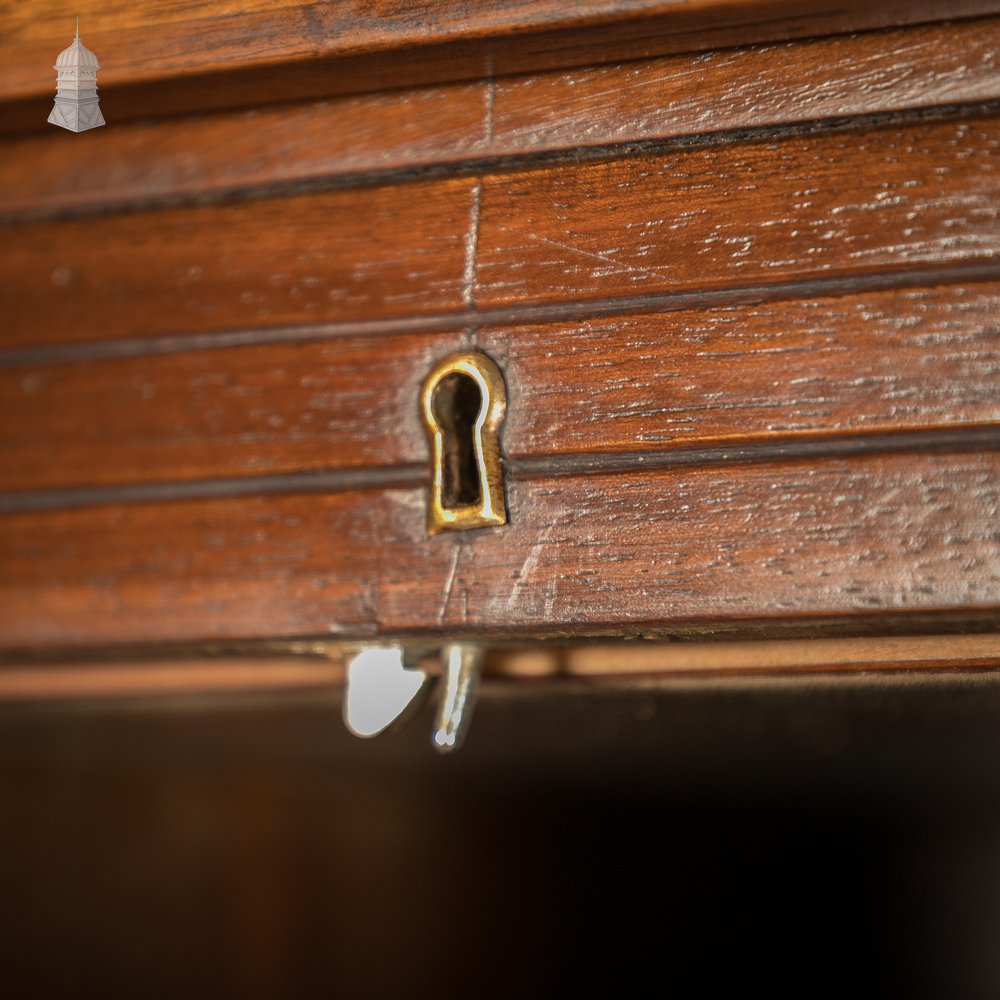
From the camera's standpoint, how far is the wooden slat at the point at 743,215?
2.02 ft

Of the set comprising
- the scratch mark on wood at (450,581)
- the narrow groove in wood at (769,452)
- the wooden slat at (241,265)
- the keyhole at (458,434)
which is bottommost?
the scratch mark on wood at (450,581)

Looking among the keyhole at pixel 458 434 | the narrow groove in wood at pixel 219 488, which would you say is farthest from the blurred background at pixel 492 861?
the keyhole at pixel 458 434

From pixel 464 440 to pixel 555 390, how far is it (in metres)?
0.07

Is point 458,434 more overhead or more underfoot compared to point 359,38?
more underfoot

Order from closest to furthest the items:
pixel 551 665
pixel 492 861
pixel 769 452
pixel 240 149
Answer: pixel 769 452 → pixel 240 149 → pixel 551 665 → pixel 492 861

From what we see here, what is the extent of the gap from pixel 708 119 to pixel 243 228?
1.16ft

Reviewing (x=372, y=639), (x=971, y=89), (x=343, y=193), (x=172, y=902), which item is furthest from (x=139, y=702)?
(x=971, y=89)

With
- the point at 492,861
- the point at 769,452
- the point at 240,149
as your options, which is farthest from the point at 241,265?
the point at 492,861

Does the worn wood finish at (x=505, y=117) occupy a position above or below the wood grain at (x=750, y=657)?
above

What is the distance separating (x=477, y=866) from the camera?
5.19 feet

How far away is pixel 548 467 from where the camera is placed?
652 millimetres

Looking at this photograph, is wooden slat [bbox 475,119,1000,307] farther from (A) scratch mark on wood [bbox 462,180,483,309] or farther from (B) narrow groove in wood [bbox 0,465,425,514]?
(B) narrow groove in wood [bbox 0,465,425,514]
